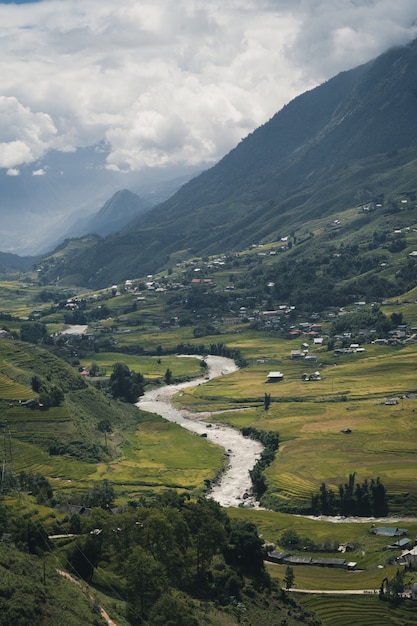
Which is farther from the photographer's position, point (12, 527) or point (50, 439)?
point (50, 439)

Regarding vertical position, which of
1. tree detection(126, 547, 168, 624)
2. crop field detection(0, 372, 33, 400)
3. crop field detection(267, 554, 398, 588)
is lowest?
crop field detection(267, 554, 398, 588)

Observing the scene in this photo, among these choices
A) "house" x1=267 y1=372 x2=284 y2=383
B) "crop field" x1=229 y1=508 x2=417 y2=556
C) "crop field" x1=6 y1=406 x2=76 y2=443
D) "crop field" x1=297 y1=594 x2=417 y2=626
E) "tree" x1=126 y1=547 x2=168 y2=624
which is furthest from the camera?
"house" x1=267 y1=372 x2=284 y2=383

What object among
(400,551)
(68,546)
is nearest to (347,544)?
(400,551)

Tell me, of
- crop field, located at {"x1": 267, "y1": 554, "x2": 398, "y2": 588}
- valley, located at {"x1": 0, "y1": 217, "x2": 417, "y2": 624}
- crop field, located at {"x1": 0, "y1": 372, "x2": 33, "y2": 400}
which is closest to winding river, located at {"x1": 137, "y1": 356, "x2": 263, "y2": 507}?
valley, located at {"x1": 0, "y1": 217, "x2": 417, "y2": 624}

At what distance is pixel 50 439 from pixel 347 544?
159ft

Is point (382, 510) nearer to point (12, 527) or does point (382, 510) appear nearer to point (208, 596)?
point (208, 596)

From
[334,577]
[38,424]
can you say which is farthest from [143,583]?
[38,424]

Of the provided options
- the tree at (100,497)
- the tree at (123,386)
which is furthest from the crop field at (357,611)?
the tree at (123,386)

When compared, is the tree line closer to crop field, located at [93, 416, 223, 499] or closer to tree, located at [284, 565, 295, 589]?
crop field, located at [93, 416, 223, 499]

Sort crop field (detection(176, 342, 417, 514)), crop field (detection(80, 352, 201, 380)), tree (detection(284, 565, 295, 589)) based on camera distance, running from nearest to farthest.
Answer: tree (detection(284, 565, 295, 589)) → crop field (detection(176, 342, 417, 514)) → crop field (detection(80, 352, 201, 380))

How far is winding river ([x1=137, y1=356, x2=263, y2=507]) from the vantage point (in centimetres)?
10525

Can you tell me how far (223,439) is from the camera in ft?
429

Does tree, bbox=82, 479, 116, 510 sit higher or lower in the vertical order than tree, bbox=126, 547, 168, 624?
higher

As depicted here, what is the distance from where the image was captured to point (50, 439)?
115562 millimetres
